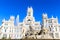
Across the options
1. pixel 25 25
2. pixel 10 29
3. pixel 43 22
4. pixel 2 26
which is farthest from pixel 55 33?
pixel 2 26

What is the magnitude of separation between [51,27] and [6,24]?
22.5 metres

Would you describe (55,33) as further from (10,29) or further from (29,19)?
(10,29)

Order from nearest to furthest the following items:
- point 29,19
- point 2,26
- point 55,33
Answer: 1. point 55,33
2. point 2,26
3. point 29,19

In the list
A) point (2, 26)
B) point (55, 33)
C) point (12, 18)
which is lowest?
point (55, 33)

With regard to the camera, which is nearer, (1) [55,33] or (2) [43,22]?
(1) [55,33]

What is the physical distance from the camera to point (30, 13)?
7188 cm

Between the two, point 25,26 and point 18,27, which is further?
point 25,26

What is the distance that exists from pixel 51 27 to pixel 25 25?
12.9 meters

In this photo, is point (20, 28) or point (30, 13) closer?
point (20, 28)

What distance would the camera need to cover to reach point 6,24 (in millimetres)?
66938

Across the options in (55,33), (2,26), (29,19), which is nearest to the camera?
(55,33)

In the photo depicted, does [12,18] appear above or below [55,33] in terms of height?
above

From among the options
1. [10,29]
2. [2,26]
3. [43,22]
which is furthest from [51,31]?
[2,26]

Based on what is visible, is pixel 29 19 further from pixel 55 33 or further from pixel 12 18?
pixel 55 33
